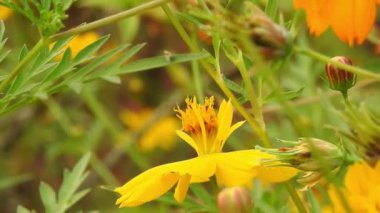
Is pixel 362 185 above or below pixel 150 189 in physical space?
below

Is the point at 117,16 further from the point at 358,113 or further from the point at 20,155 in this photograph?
the point at 20,155

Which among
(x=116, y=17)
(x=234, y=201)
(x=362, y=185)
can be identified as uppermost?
(x=116, y=17)

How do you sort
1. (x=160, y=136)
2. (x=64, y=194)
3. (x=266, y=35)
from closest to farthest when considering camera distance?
(x=266, y=35) < (x=64, y=194) < (x=160, y=136)

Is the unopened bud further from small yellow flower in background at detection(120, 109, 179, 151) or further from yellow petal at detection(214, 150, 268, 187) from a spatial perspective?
small yellow flower in background at detection(120, 109, 179, 151)

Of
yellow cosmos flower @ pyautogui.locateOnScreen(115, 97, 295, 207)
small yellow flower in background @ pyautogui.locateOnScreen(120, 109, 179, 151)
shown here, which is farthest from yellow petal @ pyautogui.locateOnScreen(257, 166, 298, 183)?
small yellow flower in background @ pyautogui.locateOnScreen(120, 109, 179, 151)

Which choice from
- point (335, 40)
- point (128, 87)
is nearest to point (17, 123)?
point (128, 87)

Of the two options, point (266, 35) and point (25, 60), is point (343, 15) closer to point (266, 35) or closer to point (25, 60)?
point (266, 35)

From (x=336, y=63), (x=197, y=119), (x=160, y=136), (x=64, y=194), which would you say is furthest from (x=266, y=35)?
(x=160, y=136)

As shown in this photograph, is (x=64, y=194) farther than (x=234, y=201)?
Yes

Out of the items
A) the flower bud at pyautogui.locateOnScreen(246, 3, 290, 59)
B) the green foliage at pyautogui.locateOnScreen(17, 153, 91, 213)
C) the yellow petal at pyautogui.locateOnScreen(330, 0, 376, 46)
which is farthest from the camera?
the green foliage at pyautogui.locateOnScreen(17, 153, 91, 213)
